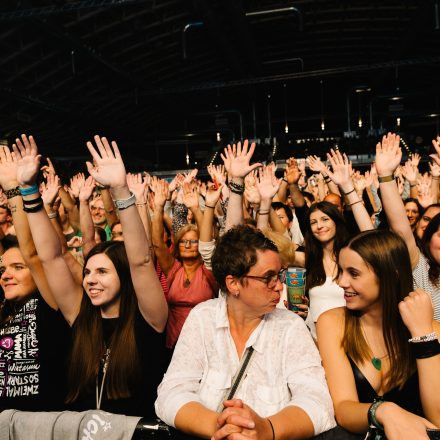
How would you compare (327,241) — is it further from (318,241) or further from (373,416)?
(373,416)

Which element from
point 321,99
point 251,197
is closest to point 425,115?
point 321,99

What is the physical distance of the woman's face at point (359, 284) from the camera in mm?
1954

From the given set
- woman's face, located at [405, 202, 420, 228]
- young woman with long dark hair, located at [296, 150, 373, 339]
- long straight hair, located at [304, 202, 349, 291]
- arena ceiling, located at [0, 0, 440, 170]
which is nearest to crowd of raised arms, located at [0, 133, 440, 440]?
young woman with long dark hair, located at [296, 150, 373, 339]

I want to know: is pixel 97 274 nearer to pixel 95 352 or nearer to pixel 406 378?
pixel 95 352

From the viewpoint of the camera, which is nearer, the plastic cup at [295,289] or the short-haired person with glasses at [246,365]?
the short-haired person with glasses at [246,365]

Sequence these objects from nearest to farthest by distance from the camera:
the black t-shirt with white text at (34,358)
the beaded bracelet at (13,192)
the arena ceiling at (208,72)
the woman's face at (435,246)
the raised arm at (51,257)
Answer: the black t-shirt with white text at (34,358), the raised arm at (51,257), the beaded bracelet at (13,192), the woman's face at (435,246), the arena ceiling at (208,72)

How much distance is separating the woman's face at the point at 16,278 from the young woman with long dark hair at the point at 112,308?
26 centimetres

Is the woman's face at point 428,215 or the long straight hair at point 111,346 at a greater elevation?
the woman's face at point 428,215

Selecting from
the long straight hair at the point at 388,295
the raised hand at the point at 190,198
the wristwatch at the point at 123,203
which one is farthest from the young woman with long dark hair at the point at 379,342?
the raised hand at the point at 190,198

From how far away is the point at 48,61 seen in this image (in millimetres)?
11773

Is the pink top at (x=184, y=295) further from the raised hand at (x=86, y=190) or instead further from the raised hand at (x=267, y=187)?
the raised hand at (x=86, y=190)

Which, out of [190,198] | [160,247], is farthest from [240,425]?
[190,198]

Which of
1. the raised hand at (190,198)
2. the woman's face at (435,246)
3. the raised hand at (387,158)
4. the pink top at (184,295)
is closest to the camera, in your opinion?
the woman's face at (435,246)

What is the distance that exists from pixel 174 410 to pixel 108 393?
491 millimetres
